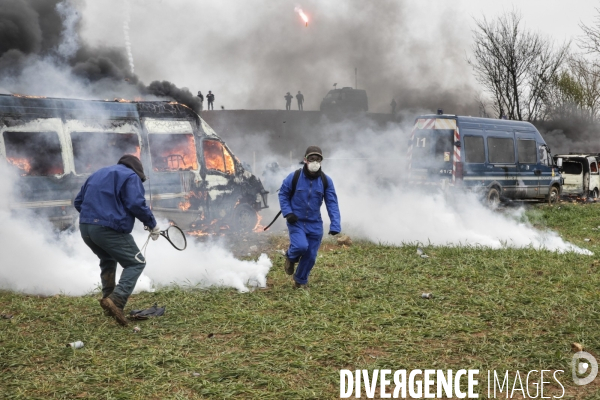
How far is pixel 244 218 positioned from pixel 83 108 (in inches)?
154

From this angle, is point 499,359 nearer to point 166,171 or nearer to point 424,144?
point 166,171

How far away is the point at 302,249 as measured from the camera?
6984 millimetres

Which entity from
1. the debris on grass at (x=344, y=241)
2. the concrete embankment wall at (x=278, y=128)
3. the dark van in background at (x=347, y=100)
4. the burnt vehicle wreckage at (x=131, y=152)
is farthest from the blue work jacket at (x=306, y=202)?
the dark van in background at (x=347, y=100)

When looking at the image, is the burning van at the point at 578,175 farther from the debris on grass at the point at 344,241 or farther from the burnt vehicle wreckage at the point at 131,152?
the debris on grass at the point at 344,241

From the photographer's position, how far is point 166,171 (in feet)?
38.4

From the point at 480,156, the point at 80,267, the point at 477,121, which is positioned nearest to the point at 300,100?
the point at 477,121

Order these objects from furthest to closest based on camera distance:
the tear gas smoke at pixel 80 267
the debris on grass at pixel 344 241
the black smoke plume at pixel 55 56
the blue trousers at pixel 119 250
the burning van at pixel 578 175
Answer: the burning van at pixel 578 175, the black smoke plume at pixel 55 56, the debris on grass at pixel 344 241, the tear gas smoke at pixel 80 267, the blue trousers at pixel 119 250

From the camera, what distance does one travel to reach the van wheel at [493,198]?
1628 cm

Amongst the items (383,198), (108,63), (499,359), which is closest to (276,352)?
(499,359)

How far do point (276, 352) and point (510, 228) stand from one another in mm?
8119

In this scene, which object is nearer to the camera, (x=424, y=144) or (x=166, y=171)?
(x=166, y=171)

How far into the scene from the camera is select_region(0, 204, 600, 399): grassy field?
4.22m

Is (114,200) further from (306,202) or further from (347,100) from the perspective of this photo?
(347,100)

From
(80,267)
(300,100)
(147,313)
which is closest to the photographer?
(147,313)
